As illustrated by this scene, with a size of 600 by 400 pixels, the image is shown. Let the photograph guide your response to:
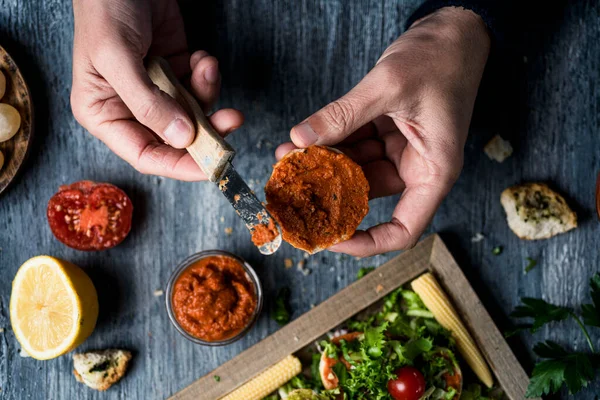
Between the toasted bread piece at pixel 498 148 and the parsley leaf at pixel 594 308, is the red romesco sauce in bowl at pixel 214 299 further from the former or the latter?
the parsley leaf at pixel 594 308

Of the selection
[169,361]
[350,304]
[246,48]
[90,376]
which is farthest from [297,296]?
[246,48]

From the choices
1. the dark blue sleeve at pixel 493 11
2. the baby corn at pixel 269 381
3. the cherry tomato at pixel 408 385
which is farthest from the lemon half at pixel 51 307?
the dark blue sleeve at pixel 493 11

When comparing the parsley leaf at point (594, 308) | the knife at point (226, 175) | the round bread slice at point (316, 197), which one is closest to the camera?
the knife at point (226, 175)

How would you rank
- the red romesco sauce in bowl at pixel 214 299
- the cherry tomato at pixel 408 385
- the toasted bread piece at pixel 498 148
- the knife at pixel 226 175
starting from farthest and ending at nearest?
the toasted bread piece at pixel 498 148 < the red romesco sauce in bowl at pixel 214 299 < the cherry tomato at pixel 408 385 < the knife at pixel 226 175

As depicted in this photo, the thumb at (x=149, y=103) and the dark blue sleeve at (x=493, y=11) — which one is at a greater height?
the dark blue sleeve at (x=493, y=11)

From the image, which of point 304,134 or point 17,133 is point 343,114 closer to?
point 304,134

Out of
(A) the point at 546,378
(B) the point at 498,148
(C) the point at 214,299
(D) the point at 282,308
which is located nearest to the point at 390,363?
(D) the point at 282,308
